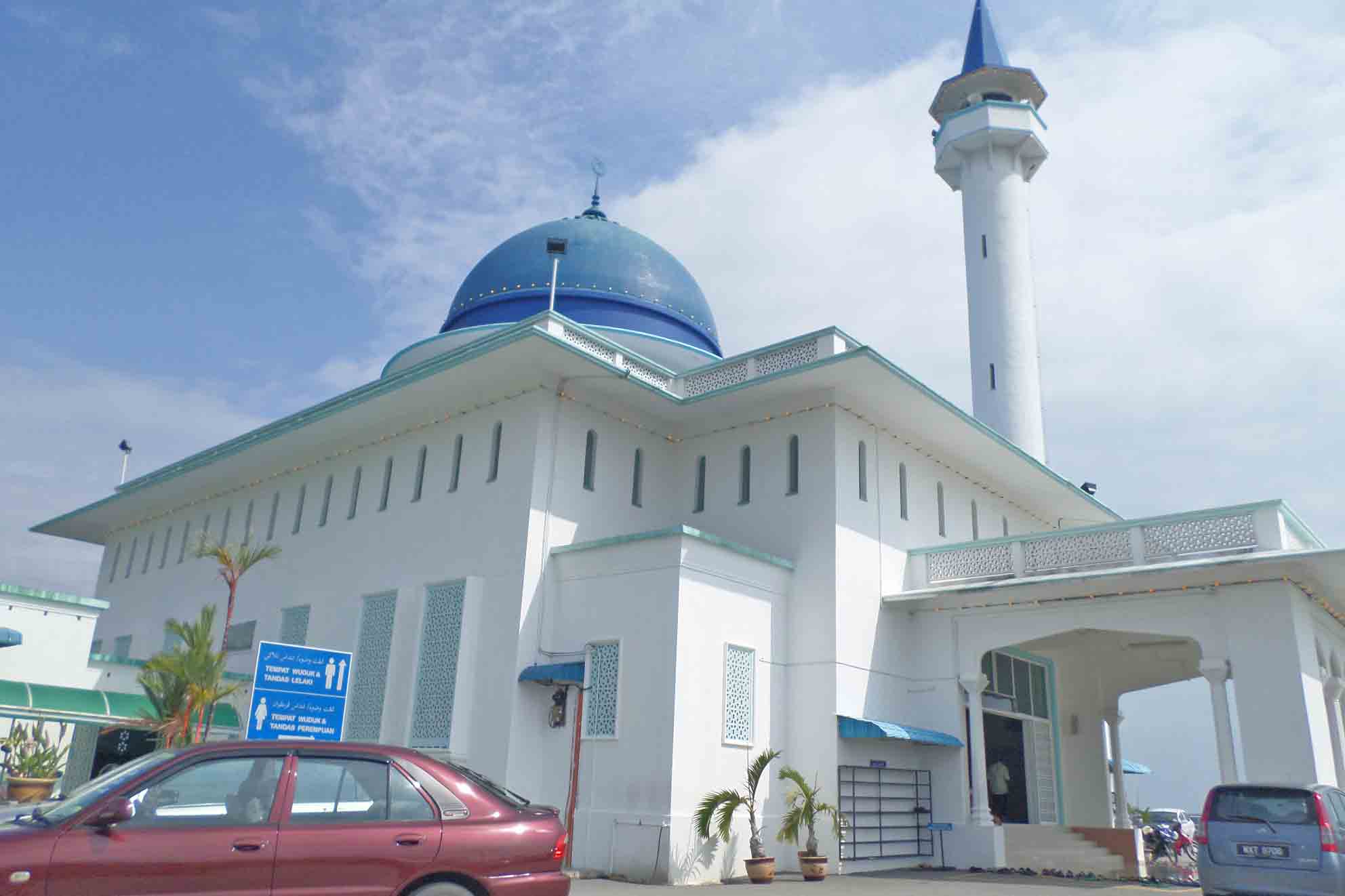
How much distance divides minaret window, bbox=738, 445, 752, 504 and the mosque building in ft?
0.14

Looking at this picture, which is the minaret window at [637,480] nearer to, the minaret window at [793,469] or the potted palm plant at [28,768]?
the minaret window at [793,469]

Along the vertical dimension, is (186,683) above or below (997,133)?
below

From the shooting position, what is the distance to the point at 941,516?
20.0 meters

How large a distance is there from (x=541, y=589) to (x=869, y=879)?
20.8 feet

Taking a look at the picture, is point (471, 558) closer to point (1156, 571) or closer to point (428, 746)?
point (428, 746)

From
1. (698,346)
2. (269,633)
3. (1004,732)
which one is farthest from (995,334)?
(269,633)

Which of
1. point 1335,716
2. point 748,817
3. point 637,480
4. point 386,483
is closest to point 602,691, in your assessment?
point 748,817

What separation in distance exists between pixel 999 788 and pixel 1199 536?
24.0ft

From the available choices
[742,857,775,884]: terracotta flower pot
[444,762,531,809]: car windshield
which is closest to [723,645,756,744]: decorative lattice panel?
[742,857,775,884]: terracotta flower pot

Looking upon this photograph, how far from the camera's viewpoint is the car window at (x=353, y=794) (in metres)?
5.96

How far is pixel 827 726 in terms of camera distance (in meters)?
16.0

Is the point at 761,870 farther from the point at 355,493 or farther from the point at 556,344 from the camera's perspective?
the point at 355,493

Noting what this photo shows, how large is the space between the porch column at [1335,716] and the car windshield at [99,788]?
52.6 feet

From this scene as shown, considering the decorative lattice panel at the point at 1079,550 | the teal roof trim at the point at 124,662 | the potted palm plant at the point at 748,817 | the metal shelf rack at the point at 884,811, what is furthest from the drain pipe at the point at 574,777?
the teal roof trim at the point at 124,662
